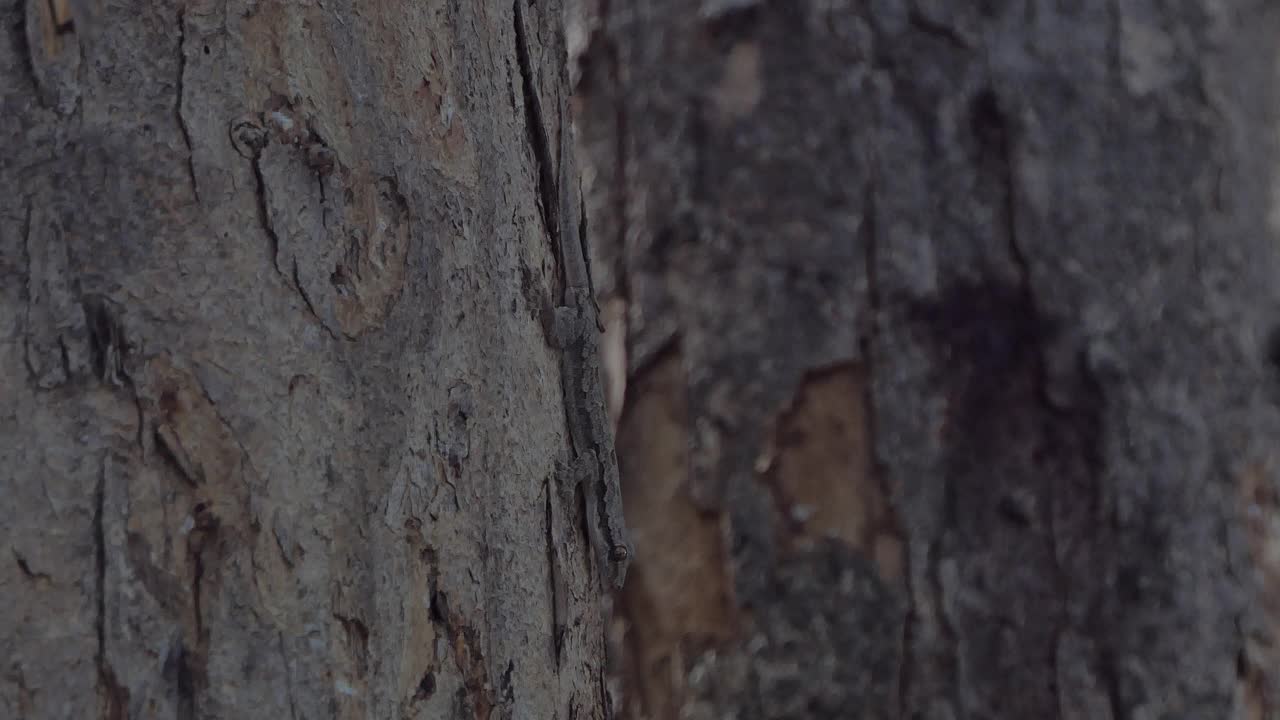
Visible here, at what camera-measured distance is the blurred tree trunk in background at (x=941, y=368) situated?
1338mm

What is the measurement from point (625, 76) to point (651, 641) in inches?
24.8

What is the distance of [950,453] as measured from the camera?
135 centimetres

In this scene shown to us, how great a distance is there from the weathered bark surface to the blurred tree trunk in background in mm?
741

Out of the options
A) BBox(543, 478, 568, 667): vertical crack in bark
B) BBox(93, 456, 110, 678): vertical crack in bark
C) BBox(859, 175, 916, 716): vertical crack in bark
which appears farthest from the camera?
BBox(859, 175, 916, 716): vertical crack in bark

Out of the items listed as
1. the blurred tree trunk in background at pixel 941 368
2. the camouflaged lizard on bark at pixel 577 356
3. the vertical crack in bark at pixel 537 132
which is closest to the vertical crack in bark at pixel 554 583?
the camouflaged lizard on bark at pixel 577 356

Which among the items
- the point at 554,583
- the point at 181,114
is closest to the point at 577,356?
the point at 554,583

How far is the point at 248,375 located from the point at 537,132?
0.82 feet

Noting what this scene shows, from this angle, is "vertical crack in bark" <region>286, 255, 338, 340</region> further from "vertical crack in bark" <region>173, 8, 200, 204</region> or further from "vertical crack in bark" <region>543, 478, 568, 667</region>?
"vertical crack in bark" <region>543, 478, 568, 667</region>

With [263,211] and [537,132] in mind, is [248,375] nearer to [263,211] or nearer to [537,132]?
[263,211]

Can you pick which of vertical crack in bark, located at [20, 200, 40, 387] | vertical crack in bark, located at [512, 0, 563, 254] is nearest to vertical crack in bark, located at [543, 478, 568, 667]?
vertical crack in bark, located at [512, 0, 563, 254]

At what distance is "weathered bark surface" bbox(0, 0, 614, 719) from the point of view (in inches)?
20.9

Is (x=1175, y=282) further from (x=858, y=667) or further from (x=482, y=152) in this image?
(x=482, y=152)

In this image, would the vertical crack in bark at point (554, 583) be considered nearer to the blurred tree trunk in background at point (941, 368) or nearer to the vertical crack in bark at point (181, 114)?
the vertical crack in bark at point (181, 114)

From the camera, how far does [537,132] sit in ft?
2.42
